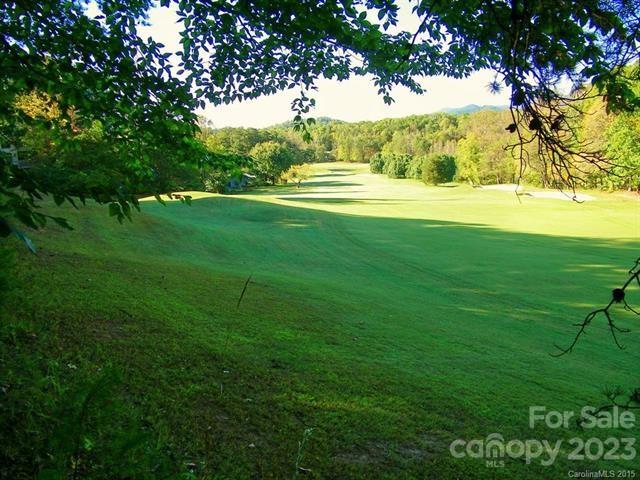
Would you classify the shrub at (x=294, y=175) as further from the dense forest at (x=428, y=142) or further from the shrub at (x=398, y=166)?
the shrub at (x=398, y=166)

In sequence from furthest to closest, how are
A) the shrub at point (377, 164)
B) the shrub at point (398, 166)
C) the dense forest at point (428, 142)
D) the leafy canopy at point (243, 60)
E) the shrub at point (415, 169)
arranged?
1. the shrub at point (377, 164)
2. the shrub at point (398, 166)
3. the shrub at point (415, 169)
4. the dense forest at point (428, 142)
5. the leafy canopy at point (243, 60)

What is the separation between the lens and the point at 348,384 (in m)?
5.21

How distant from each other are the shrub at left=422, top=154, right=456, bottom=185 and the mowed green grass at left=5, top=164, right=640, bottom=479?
71234 millimetres

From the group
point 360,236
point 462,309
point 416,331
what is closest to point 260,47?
point 416,331

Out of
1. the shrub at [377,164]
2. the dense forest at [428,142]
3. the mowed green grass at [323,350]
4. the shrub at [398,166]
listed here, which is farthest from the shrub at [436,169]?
the mowed green grass at [323,350]

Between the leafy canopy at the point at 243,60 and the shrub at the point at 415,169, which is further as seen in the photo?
the shrub at the point at 415,169

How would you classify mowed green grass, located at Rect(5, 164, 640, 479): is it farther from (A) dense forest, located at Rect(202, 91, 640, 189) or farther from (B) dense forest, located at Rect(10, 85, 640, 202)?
(A) dense forest, located at Rect(202, 91, 640, 189)

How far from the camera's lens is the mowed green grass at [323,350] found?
390cm

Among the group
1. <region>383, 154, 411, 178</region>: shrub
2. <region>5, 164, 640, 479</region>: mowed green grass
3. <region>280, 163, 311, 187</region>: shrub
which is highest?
<region>383, 154, 411, 178</region>: shrub

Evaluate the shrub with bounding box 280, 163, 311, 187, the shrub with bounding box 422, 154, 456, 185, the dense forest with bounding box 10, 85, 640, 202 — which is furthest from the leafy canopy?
the shrub with bounding box 422, 154, 456, 185

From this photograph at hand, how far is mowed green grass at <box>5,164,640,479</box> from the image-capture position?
3900mm

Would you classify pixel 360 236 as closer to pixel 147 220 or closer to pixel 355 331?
pixel 147 220

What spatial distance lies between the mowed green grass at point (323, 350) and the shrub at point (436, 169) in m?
71.2

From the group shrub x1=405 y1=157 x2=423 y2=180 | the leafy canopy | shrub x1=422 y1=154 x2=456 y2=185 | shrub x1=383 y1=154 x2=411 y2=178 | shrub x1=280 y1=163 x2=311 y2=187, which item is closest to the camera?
the leafy canopy
